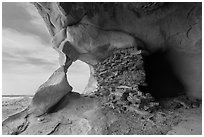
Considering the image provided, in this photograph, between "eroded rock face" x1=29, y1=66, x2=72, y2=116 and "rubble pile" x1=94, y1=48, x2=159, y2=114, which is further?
"eroded rock face" x1=29, y1=66, x2=72, y2=116

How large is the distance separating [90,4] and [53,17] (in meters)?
0.88

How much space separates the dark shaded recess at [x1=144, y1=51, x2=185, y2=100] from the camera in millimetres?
5020

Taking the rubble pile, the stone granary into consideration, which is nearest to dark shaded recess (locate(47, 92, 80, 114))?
the stone granary

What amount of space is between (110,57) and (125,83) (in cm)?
64

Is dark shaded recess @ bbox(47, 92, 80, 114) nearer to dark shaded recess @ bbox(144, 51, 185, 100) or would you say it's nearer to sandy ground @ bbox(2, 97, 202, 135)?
sandy ground @ bbox(2, 97, 202, 135)

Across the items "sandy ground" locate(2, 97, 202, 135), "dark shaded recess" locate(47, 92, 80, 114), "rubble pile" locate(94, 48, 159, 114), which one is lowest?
"sandy ground" locate(2, 97, 202, 135)

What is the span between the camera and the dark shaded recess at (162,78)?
16.5 feet

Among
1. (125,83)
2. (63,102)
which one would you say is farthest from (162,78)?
(63,102)

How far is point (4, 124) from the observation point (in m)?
4.00

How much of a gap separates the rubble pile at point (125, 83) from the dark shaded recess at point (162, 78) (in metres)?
0.91

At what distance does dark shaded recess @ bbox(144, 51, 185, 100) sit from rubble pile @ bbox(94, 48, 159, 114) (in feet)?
2.98

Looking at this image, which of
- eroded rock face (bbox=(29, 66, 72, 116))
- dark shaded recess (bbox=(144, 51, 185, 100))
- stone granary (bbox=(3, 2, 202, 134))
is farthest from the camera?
dark shaded recess (bbox=(144, 51, 185, 100))

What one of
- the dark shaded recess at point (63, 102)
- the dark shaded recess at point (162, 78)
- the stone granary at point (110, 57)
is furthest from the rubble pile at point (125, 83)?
the dark shaded recess at point (162, 78)

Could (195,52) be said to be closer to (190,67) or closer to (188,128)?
(190,67)
